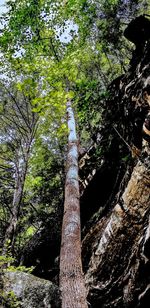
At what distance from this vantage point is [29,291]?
6.52 meters

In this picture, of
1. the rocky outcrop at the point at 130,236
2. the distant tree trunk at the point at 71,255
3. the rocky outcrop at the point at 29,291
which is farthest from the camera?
the rocky outcrop at the point at 29,291

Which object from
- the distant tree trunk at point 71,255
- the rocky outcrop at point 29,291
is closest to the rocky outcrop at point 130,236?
the rocky outcrop at point 29,291

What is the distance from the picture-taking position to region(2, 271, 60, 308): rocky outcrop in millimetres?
6340

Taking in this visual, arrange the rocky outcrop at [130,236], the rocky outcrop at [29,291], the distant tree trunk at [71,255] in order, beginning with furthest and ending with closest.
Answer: the rocky outcrop at [29,291] < the rocky outcrop at [130,236] < the distant tree trunk at [71,255]

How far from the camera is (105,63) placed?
18.5 meters

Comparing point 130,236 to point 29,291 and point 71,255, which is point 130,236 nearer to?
point 29,291

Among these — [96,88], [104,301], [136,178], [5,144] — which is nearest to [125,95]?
[96,88]

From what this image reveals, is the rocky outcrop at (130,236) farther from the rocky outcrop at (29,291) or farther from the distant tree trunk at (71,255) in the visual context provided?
the distant tree trunk at (71,255)

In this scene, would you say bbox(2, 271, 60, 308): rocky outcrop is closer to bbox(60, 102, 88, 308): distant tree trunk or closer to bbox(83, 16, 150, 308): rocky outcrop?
bbox(83, 16, 150, 308): rocky outcrop

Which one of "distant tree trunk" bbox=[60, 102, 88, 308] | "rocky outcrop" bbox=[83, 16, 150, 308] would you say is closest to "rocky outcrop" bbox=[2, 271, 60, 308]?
"rocky outcrop" bbox=[83, 16, 150, 308]

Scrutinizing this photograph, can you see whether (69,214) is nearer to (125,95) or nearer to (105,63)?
(125,95)

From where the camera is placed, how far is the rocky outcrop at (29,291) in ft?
20.8

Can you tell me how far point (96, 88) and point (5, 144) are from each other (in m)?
7.36

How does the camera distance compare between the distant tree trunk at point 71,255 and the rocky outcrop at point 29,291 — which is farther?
the rocky outcrop at point 29,291
